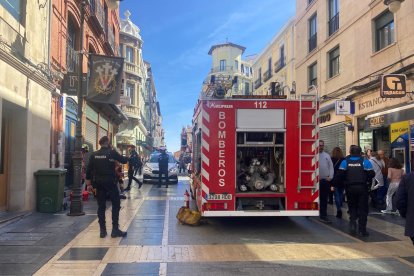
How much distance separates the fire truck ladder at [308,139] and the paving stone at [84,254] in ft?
13.2

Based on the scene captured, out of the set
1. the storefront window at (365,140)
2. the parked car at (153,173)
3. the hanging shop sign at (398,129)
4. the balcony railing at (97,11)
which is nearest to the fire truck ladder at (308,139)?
the hanging shop sign at (398,129)

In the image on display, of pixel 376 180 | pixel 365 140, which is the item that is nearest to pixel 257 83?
pixel 365 140

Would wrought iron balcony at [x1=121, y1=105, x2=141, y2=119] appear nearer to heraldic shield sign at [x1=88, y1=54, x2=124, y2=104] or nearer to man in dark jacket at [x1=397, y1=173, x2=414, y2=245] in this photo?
heraldic shield sign at [x1=88, y1=54, x2=124, y2=104]

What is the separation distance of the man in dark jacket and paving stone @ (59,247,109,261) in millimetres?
4429

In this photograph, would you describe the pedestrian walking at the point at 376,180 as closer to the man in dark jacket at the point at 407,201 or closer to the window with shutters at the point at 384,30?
the window with shutters at the point at 384,30

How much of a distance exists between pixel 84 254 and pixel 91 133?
14.2 meters

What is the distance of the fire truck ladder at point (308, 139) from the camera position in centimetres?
865

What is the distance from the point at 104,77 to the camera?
11953 millimetres

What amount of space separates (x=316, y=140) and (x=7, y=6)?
23.9 feet

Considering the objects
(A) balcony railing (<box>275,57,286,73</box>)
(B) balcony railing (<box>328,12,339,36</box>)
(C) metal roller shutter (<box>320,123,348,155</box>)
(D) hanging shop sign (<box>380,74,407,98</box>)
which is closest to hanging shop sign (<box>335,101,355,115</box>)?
(C) metal roller shutter (<box>320,123,348,155</box>)

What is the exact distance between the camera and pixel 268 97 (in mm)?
9039

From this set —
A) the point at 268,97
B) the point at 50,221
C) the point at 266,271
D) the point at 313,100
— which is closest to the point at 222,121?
the point at 268,97

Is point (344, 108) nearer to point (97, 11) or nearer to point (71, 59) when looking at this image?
point (71, 59)

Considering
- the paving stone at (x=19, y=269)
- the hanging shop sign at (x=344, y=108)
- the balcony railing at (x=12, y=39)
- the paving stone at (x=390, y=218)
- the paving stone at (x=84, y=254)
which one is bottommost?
the paving stone at (x=19, y=269)
